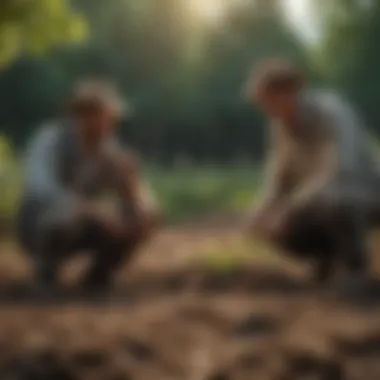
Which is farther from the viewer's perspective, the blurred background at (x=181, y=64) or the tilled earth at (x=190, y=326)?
the blurred background at (x=181, y=64)

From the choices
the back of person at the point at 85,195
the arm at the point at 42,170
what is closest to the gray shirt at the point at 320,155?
the back of person at the point at 85,195

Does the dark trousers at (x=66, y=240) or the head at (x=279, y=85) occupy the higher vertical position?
the head at (x=279, y=85)

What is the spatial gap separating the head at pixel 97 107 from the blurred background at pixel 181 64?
0.03 m

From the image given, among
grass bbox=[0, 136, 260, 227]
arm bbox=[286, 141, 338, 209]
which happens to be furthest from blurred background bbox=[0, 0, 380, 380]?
arm bbox=[286, 141, 338, 209]

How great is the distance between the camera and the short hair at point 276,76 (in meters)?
2.21

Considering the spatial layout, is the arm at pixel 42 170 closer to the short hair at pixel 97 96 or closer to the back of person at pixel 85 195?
the back of person at pixel 85 195

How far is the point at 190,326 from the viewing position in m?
2.11

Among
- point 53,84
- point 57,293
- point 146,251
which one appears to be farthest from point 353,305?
point 53,84

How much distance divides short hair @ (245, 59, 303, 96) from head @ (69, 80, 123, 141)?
1.10 ft

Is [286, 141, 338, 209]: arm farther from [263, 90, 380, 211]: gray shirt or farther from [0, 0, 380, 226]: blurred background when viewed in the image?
[0, 0, 380, 226]: blurred background

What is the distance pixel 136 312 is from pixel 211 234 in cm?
26

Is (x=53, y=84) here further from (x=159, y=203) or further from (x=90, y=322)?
(x=90, y=322)

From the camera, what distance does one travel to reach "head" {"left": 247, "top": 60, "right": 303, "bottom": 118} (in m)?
2.21

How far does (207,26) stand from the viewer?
222 cm
